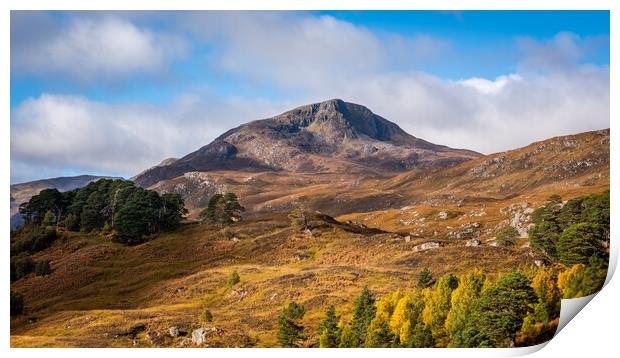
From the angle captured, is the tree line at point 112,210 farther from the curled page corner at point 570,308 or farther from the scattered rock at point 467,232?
the scattered rock at point 467,232

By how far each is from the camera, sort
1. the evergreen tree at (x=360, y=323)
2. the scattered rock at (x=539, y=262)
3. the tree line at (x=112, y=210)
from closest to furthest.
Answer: the evergreen tree at (x=360, y=323) < the scattered rock at (x=539, y=262) < the tree line at (x=112, y=210)

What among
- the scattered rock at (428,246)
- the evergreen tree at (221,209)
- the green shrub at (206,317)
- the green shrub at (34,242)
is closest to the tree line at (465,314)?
the green shrub at (206,317)

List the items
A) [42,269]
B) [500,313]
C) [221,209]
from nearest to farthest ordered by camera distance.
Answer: [500,313], [42,269], [221,209]

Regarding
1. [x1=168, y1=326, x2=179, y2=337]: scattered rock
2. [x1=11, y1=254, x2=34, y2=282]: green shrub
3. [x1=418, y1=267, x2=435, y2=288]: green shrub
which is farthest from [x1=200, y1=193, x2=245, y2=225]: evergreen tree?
[x1=418, y1=267, x2=435, y2=288]: green shrub

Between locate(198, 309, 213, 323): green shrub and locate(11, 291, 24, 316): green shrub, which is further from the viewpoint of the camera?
locate(11, 291, 24, 316): green shrub

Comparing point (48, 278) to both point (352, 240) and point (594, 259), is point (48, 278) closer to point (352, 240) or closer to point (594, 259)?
point (352, 240)

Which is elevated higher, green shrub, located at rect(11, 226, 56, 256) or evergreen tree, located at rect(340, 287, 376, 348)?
green shrub, located at rect(11, 226, 56, 256)

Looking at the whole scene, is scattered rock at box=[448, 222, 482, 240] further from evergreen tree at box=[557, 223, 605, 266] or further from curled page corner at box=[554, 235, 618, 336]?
curled page corner at box=[554, 235, 618, 336]

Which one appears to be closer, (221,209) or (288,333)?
(288,333)

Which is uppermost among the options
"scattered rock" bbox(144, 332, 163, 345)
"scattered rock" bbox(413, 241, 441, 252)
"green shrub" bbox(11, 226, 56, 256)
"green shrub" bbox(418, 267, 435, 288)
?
"green shrub" bbox(11, 226, 56, 256)

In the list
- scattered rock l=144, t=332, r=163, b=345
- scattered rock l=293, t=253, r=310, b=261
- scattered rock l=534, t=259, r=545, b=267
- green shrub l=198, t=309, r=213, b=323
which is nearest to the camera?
scattered rock l=144, t=332, r=163, b=345

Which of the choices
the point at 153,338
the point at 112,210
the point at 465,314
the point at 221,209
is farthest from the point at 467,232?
the point at 153,338
